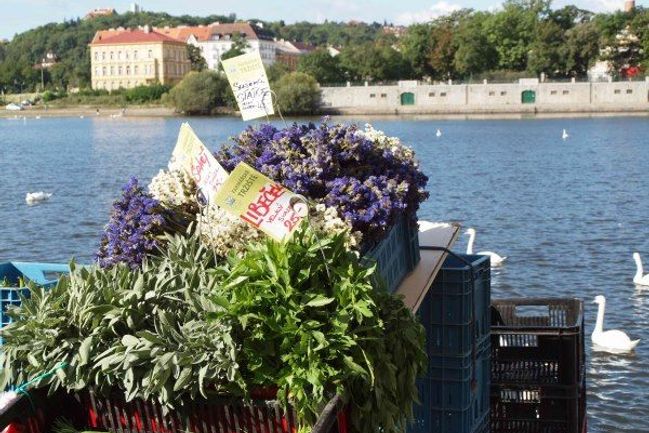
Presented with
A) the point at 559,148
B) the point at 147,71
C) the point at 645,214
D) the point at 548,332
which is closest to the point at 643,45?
the point at 559,148

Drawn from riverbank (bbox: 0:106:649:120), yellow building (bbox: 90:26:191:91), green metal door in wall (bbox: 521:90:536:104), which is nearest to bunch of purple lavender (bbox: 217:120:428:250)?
riverbank (bbox: 0:106:649:120)

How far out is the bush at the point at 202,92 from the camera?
339 ft

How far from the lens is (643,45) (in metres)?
103

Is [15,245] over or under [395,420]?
under

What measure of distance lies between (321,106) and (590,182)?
219ft

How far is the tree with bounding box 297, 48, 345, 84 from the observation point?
368 feet

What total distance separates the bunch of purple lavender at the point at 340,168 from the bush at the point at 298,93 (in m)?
90.5

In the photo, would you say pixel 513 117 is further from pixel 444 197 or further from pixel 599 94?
pixel 444 197

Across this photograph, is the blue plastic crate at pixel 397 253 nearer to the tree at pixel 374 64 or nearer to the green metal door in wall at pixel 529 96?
the green metal door in wall at pixel 529 96

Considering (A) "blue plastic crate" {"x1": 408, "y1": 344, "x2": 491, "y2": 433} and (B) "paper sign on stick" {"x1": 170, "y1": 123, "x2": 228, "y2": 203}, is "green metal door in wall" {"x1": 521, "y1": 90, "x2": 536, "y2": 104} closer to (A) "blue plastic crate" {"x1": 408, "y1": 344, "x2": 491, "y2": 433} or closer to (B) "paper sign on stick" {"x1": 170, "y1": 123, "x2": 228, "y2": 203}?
(A) "blue plastic crate" {"x1": 408, "y1": 344, "x2": 491, "y2": 433}

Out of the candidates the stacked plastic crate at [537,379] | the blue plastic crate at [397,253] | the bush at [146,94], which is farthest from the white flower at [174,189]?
the bush at [146,94]

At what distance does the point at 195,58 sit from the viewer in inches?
5984

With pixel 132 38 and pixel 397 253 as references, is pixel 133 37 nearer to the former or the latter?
pixel 132 38

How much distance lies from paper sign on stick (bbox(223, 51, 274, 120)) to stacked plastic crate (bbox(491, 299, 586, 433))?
274 cm
